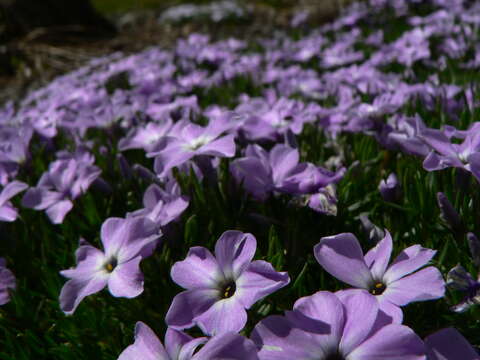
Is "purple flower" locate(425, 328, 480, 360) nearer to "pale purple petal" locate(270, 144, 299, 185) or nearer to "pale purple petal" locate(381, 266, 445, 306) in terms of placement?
"pale purple petal" locate(381, 266, 445, 306)

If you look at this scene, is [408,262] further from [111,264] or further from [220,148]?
[111,264]

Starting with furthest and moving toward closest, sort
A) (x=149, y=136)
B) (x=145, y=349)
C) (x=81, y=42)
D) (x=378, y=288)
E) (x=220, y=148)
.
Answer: (x=81, y=42) → (x=149, y=136) → (x=220, y=148) → (x=378, y=288) → (x=145, y=349)

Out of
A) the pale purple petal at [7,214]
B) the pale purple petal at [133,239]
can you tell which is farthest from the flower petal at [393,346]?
the pale purple petal at [7,214]

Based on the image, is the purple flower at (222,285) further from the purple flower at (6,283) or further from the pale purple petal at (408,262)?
the purple flower at (6,283)

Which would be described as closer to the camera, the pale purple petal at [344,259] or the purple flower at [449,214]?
the pale purple petal at [344,259]

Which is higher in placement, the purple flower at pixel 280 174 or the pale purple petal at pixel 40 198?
the purple flower at pixel 280 174

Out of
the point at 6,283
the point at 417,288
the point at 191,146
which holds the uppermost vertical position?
the point at 191,146

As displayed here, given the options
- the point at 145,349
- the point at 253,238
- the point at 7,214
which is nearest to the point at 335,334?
the point at 253,238
